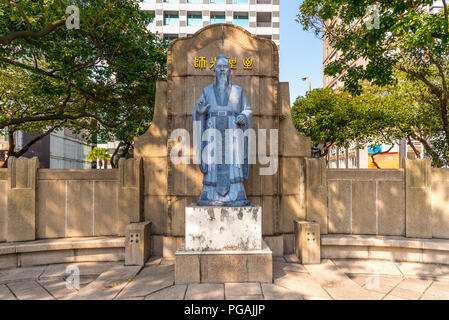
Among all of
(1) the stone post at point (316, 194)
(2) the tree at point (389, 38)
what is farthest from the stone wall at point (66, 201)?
(2) the tree at point (389, 38)

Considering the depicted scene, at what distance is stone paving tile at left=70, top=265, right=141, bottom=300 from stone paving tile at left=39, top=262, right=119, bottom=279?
40 cm

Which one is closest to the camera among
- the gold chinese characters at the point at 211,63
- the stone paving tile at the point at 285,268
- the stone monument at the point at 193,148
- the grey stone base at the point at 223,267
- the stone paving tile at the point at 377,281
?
the grey stone base at the point at 223,267

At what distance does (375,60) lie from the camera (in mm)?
9883

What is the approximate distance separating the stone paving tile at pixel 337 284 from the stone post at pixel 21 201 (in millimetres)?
7320

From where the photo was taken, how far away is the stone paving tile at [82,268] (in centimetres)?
612

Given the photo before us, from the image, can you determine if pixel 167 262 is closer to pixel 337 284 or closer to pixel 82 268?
pixel 82 268

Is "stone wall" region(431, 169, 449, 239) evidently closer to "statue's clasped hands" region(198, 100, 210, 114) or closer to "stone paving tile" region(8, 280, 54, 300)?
"statue's clasped hands" region(198, 100, 210, 114)

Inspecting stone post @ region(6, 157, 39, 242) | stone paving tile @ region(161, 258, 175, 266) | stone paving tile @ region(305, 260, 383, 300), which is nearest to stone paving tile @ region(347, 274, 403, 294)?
stone paving tile @ region(305, 260, 383, 300)

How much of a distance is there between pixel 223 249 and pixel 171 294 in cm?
130

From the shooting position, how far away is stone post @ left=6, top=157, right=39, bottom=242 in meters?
6.65

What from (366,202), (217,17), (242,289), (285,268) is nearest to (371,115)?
(366,202)

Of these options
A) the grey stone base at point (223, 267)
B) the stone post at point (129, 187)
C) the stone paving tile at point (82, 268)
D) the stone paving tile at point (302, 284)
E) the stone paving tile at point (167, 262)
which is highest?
the stone post at point (129, 187)

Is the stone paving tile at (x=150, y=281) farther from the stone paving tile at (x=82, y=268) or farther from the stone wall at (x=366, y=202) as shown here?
the stone wall at (x=366, y=202)
